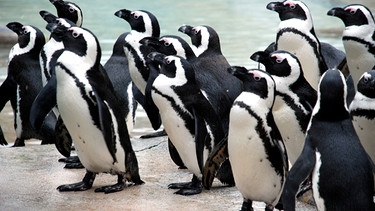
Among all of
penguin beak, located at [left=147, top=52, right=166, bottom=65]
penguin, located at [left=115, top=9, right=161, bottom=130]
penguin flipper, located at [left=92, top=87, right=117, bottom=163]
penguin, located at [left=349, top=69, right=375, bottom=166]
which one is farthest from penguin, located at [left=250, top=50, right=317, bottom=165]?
penguin, located at [left=115, top=9, right=161, bottom=130]

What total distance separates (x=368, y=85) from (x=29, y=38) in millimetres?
2607

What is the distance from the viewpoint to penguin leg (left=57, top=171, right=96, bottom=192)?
480 cm

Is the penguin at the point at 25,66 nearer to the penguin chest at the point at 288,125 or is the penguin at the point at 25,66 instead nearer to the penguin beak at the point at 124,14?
the penguin beak at the point at 124,14

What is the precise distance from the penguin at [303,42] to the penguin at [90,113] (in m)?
1.18

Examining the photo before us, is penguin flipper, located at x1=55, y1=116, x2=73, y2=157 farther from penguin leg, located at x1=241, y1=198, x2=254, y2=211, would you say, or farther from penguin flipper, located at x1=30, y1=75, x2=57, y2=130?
penguin leg, located at x1=241, y1=198, x2=254, y2=211

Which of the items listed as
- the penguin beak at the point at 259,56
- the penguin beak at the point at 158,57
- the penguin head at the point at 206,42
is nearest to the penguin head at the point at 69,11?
the penguin head at the point at 206,42

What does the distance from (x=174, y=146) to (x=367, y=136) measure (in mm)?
1066

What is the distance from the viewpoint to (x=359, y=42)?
5.12m

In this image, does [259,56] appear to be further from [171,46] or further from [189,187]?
[171,46]

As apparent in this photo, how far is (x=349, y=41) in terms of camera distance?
514cm

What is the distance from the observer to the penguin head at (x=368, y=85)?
13.7ft

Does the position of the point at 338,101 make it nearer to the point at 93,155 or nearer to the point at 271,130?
the point at 271,130

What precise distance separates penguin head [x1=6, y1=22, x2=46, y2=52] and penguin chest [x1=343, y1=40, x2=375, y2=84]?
6.54 ft

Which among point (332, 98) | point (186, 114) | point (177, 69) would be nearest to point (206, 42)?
point (177, 69)
